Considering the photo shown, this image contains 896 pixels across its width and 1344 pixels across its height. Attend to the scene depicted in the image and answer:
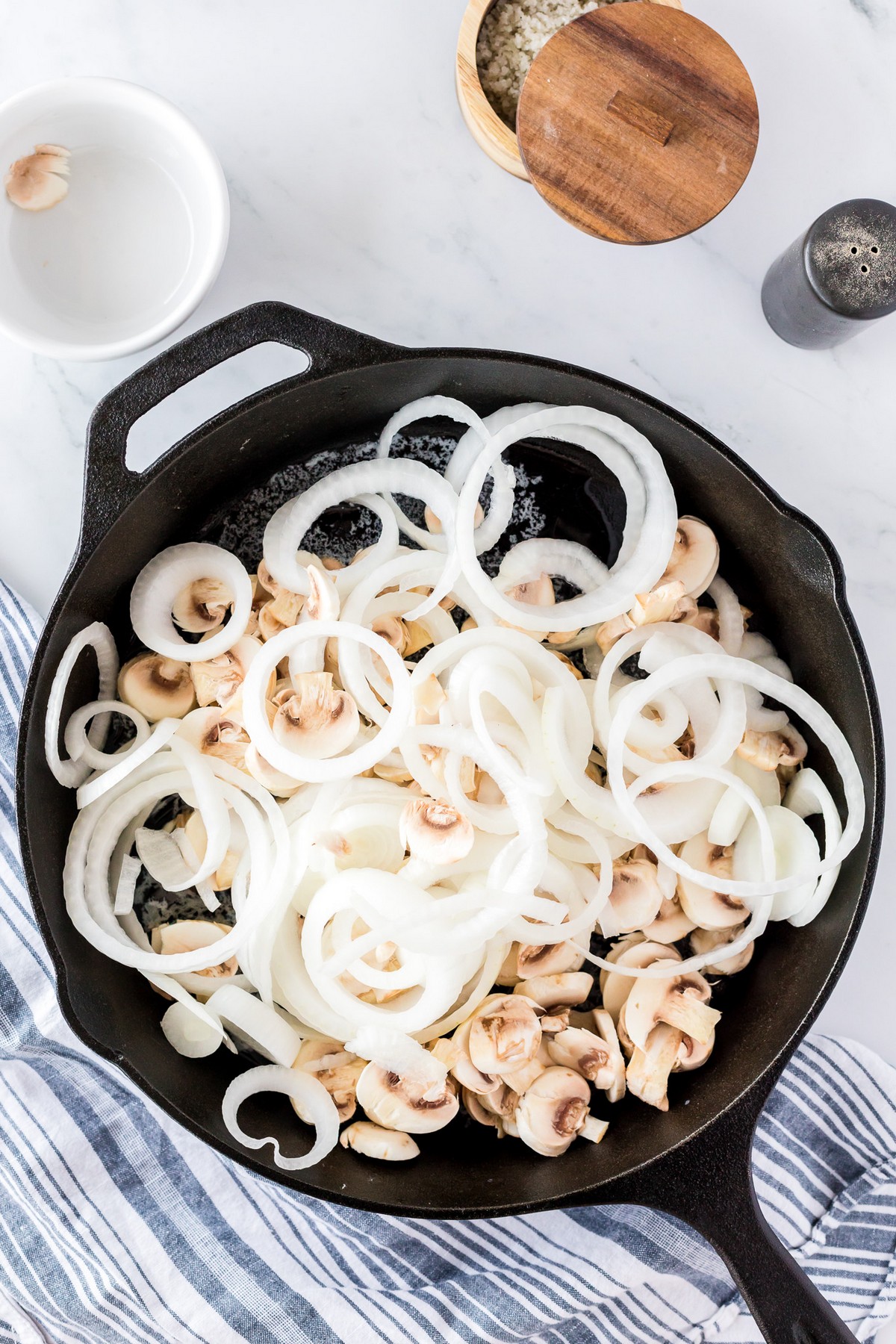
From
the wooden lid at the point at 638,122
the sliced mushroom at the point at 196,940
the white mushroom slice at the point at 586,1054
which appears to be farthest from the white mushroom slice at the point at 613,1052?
the wooden lid at the point at 638,122

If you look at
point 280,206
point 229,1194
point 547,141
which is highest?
point 547,141

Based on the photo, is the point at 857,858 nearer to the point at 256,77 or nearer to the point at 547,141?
the point at 547,141

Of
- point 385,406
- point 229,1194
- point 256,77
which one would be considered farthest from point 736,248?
point 229,1194

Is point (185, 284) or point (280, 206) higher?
point (280, 206)

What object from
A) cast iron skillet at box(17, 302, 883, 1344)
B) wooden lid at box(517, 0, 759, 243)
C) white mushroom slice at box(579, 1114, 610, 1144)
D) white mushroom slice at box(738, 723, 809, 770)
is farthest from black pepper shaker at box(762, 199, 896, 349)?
white mushroom slice at box(579, 1114, 610, 1144)

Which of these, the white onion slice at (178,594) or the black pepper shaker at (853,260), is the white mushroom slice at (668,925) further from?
the black pepper shaker at (853,260)

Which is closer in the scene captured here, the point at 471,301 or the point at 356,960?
the point at 356,960

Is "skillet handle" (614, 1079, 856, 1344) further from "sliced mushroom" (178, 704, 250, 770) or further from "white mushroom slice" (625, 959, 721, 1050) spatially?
"sliced mushroom" (178, 704, 250, 770)

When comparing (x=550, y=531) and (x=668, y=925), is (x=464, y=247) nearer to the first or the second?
(x=550, y=531)
